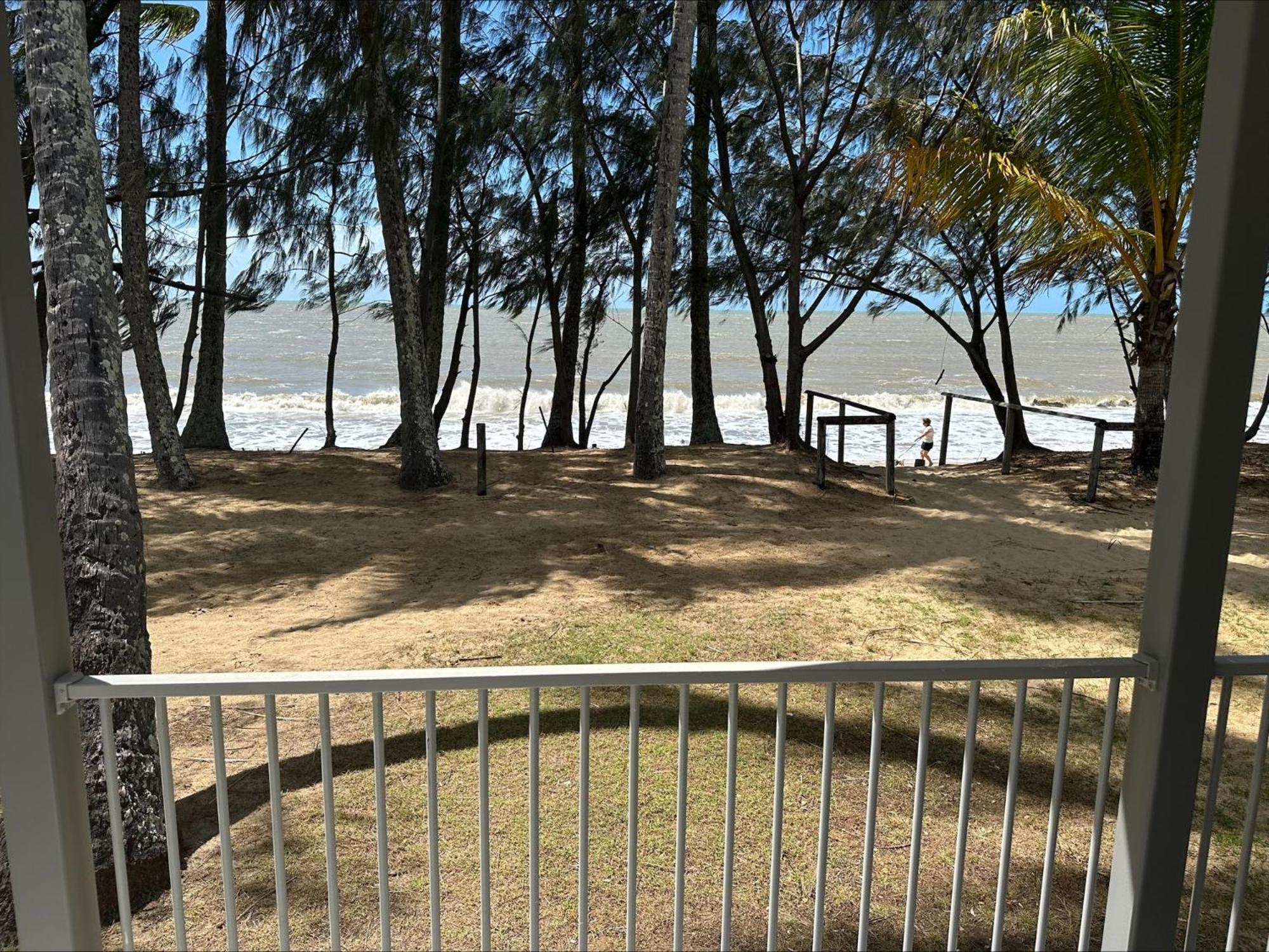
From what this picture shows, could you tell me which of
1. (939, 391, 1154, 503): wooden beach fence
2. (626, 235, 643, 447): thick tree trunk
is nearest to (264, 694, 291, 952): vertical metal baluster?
(939, 391, 1154, 503): wooden beach fence

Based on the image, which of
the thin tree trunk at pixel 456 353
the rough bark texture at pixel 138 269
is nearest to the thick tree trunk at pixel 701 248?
the thin tree trunk at pixel 456 353

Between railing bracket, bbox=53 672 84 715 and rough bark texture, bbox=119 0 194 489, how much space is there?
724 cm

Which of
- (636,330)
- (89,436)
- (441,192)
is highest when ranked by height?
(441,192)

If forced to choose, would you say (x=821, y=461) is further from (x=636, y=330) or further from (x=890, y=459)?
(x=636, y=330)

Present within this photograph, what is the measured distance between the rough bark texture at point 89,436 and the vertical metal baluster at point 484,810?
1661 mm

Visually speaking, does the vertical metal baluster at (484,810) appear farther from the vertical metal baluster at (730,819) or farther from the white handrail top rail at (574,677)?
the vertical metal baluster at (730,819)

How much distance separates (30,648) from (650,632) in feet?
11.5

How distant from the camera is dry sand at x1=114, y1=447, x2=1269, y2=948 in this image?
2871 mm

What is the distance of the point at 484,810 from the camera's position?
5.82 ft

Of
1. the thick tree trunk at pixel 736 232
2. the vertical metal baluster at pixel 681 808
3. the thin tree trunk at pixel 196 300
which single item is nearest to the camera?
the vertical metal baluster at pixel 681 808

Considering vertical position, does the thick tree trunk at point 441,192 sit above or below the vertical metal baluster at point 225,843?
above

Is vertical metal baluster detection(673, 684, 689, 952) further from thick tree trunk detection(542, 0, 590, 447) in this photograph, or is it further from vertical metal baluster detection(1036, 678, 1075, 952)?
thick tree trunk detection(542, 0, 590, 447)

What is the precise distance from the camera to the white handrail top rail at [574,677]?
1.65 m

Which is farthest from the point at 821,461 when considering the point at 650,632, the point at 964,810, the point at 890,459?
the point at 964,810
